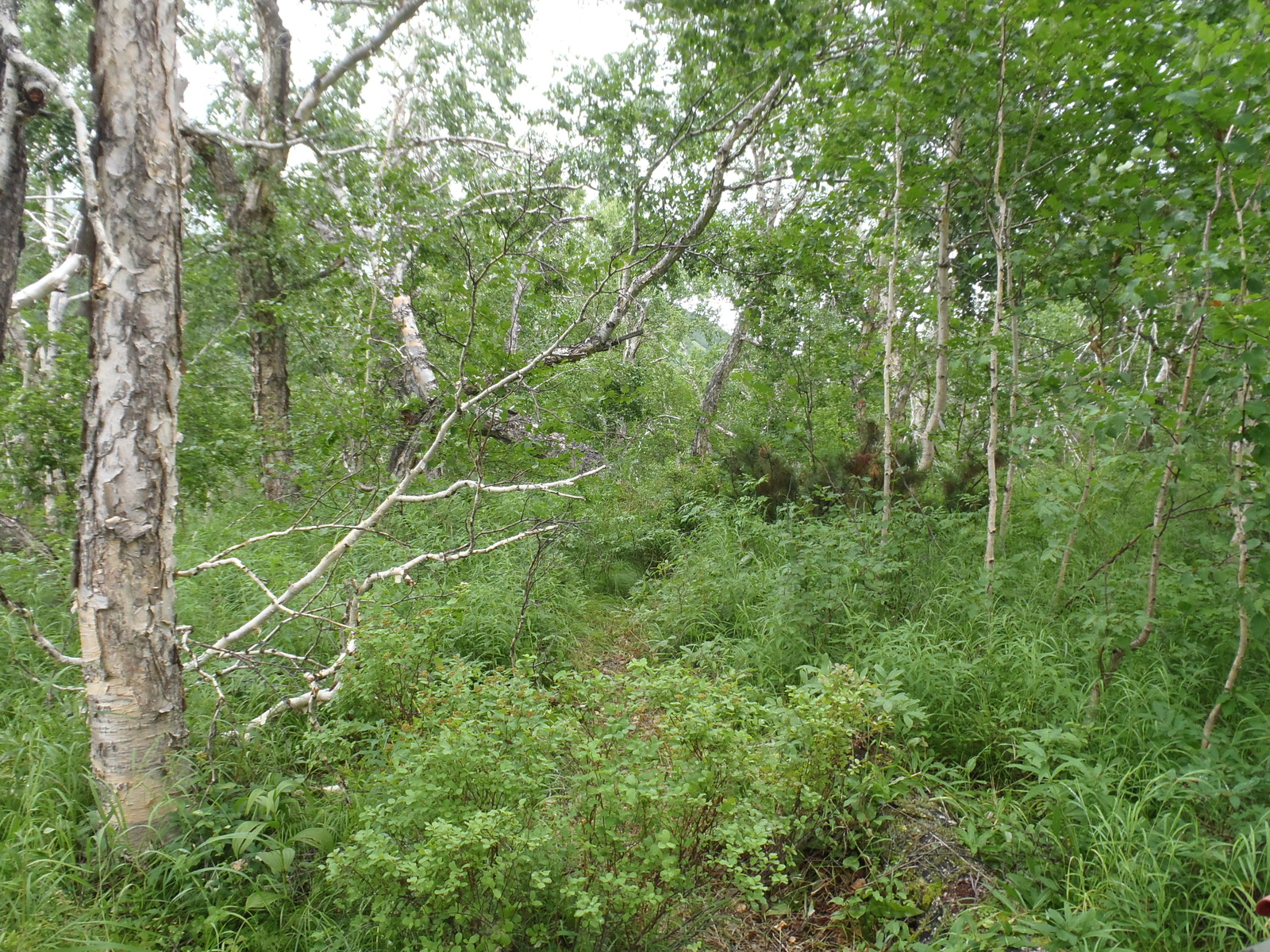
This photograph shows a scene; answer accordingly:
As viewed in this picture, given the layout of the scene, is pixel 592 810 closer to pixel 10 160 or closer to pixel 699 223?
pixel 10 160

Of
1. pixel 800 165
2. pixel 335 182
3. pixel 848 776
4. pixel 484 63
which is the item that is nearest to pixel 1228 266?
pixel 848 776

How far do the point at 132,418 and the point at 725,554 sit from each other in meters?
4.36

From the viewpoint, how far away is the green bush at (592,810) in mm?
1925

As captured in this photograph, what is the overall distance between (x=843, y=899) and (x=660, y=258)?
5869 millimetres

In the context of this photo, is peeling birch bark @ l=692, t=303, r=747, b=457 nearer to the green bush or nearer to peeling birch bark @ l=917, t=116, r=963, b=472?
peeling birch bark @ l=917, t=116, r=963, b=472

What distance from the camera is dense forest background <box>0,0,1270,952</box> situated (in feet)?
7.06

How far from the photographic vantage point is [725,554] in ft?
18.5

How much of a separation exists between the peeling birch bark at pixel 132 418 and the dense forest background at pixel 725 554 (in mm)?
112

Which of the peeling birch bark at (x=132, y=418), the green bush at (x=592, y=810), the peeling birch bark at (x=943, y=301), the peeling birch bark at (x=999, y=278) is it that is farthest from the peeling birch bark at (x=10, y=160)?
the peeling birch bark at (x=943, y=301)

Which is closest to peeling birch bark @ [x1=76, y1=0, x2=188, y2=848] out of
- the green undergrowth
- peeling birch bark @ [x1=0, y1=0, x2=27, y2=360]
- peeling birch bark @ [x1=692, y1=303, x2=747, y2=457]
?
the green undergrowth

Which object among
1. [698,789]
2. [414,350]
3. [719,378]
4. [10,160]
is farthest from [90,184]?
[719,378]

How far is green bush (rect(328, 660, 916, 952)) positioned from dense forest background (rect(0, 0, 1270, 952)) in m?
0.02

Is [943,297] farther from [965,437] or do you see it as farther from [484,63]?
[484,63]

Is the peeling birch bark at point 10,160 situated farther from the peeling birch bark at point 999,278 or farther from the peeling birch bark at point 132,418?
the peeling birch bark at point 999,278
